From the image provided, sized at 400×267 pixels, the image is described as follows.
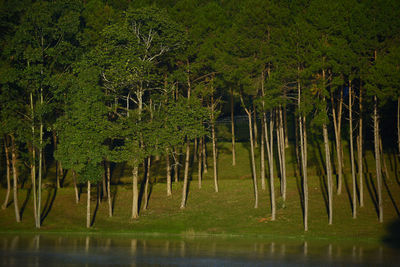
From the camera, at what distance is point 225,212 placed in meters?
50.2

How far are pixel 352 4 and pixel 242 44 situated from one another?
33.5ft

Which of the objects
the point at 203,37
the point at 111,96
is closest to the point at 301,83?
the point at 203,37

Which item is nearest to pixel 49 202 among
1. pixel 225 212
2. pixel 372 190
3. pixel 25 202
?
pixel 25 202

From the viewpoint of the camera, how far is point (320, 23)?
4419cm

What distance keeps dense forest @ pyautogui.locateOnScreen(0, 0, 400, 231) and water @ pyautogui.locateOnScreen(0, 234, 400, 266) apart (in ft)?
27.3

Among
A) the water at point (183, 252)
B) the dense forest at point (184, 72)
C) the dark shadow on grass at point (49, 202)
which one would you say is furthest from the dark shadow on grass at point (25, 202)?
the water at point (183, 252)

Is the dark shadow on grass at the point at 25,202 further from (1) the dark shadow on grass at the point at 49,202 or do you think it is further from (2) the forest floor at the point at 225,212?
(1) the dark shadow on grass at the point at 49,202

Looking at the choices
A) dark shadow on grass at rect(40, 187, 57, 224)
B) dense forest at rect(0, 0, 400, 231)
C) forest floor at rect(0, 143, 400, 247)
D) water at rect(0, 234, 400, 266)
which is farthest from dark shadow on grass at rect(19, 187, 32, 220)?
water at rect(0, 234, 400, 266)

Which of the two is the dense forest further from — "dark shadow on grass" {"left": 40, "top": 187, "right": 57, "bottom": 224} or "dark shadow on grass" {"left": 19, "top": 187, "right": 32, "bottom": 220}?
"dark shadow on grass" {"left": 40, "top": 187, "right": 57, "bottom": 224}

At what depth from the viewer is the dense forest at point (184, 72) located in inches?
1734

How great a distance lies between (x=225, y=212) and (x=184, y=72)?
1439 centimetres

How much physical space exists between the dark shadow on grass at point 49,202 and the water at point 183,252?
10.7 m

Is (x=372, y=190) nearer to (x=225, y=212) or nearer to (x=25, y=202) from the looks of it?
(x=225, y=212)

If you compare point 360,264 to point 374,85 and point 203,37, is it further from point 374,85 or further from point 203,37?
point 203,37
